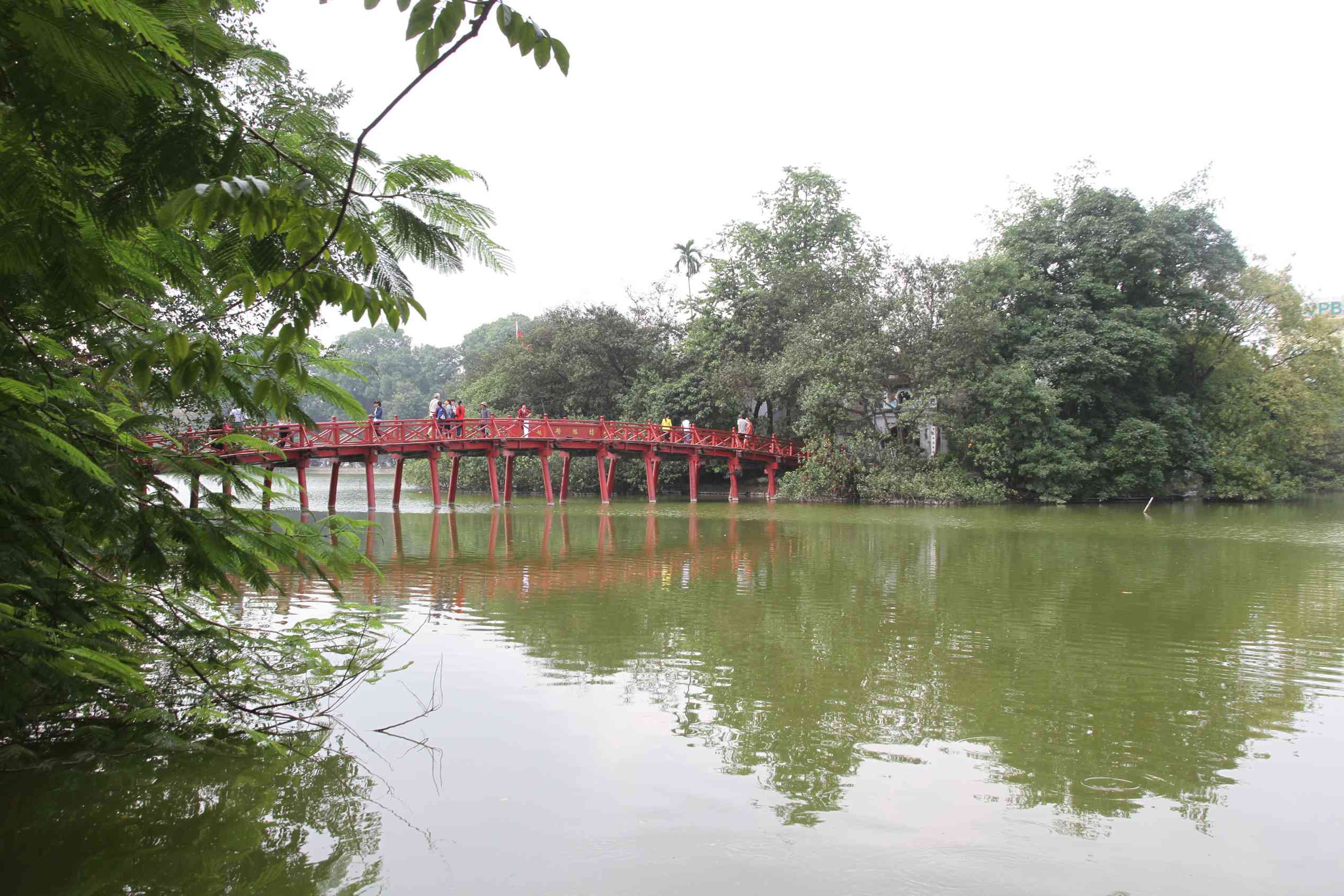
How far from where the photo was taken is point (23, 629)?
2.86m

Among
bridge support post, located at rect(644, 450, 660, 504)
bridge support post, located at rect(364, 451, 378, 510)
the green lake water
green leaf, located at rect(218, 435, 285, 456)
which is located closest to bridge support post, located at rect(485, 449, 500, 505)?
bridge support post, located at rect(364, 451, 378, 510)

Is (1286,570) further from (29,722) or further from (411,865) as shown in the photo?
(29,722)

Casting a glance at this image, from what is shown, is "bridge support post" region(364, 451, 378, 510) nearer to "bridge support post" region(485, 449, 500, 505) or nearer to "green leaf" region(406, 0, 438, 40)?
"bridge support post" region(485, 449, 500, 505)

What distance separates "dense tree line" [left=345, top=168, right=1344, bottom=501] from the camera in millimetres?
27422

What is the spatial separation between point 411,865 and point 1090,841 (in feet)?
9.35

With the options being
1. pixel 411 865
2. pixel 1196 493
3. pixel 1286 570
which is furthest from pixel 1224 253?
pixel 411 865

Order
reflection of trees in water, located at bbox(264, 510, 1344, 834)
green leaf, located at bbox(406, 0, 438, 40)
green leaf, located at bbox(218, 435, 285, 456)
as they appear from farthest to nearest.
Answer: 1. reflection of trees in water, located at bbox(264, 510, 1344, 834)
2. green leaf, located at bbox(218, 435, 285, 456)
3. green leaf, located at bbox(406, 0, 438, 40)

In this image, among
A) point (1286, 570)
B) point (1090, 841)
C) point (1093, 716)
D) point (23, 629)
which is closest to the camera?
point (23, 629)

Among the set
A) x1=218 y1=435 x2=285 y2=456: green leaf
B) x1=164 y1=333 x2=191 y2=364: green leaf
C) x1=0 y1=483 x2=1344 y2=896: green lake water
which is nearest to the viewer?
x1=164 y1=333 x2=191 y2=364: green leaf

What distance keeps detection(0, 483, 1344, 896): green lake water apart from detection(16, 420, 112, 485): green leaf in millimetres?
1560

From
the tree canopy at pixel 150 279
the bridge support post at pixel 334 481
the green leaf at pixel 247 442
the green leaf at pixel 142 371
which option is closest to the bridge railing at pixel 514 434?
the bridge support post at pixel 334 481

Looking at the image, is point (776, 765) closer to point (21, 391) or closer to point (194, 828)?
point (194, 828)

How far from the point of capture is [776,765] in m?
4.53

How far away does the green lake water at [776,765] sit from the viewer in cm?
343
